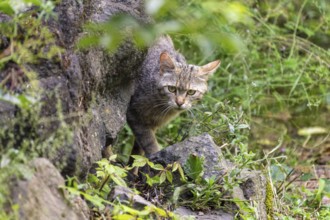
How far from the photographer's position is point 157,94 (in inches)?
223

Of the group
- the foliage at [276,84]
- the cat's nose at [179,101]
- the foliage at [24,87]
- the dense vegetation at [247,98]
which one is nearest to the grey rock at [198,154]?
the dense vegetation at [247,98]

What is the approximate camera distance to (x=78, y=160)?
352 cm

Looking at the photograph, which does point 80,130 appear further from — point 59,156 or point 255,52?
point 255,52

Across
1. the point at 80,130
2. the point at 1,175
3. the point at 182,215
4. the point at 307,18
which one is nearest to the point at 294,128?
the point at 307,18

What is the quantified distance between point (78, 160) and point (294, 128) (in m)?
4.82

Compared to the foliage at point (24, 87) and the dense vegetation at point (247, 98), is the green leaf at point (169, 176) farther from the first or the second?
the foliage at point (24, 87)

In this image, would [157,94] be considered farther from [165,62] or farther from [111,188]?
[111,188]

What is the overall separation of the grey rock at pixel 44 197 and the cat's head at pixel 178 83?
2.44 m

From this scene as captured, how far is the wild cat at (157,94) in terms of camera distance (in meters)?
5.59

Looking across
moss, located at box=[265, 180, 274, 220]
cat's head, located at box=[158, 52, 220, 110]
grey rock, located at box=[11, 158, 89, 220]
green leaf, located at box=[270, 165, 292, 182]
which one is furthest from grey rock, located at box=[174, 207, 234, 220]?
cat's head, located at box=[158, 52, 220, 110]

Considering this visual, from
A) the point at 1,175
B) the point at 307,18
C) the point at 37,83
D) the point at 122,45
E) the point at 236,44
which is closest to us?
the point at 236,44

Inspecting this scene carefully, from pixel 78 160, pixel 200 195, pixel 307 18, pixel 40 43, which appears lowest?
pixel 307 18

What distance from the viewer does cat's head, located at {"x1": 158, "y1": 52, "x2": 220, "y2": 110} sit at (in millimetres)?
5617

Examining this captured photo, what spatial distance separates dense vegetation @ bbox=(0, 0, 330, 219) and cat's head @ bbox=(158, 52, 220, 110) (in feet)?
0.44
